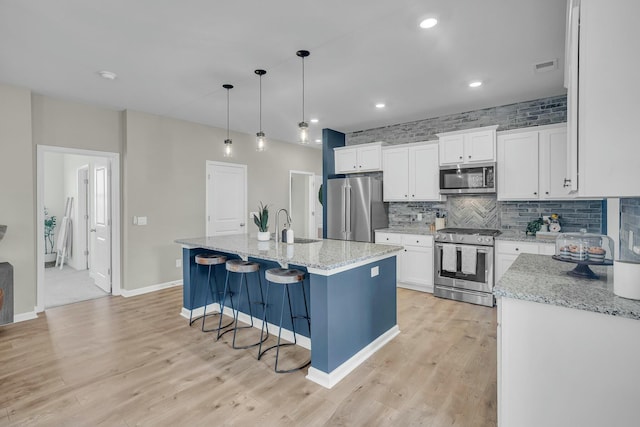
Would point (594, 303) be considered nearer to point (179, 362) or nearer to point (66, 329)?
point (179, 362)

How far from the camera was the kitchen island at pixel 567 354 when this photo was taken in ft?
4.32

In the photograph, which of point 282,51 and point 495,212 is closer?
point 282,51

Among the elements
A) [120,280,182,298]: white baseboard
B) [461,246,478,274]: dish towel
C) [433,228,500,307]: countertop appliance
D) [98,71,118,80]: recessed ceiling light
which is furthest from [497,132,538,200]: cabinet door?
[120,280,182,298]: white baseboard

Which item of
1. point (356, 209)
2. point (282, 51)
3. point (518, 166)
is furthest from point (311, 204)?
point (282, 51)

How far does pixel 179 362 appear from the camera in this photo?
268cm

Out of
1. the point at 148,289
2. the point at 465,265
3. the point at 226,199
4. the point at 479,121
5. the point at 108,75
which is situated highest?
the point at 108,75

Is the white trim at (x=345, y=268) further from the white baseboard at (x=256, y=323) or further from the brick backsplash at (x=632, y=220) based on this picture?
the brick backsplash at (x=632, y=220)

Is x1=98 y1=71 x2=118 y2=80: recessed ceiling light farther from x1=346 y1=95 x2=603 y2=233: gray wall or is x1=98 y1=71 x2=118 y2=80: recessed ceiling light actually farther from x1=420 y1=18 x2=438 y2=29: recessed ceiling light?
x1=346 y1=95 x2=603 y2=233: gray wall

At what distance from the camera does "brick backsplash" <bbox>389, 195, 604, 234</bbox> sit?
13.2ft

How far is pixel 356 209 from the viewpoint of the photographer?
A: 5328 mm

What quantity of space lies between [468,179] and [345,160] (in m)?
2.09

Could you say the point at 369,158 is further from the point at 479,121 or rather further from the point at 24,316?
the point at 24,316

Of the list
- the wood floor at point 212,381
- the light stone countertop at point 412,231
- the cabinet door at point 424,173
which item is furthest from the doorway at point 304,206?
the wood floor at point 212,381

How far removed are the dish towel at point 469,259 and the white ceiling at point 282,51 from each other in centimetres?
197
